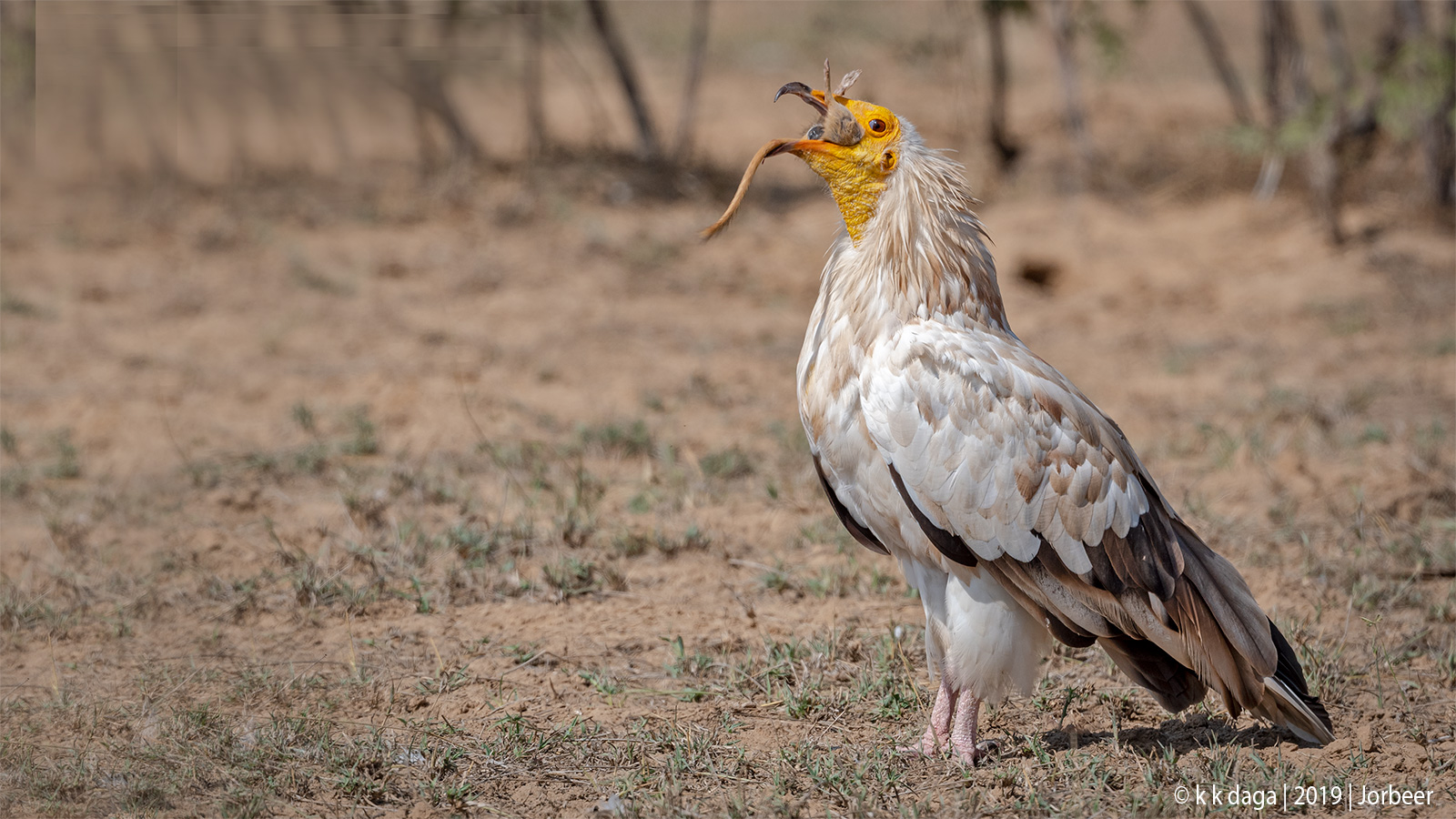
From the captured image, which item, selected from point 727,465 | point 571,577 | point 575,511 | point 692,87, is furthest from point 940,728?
point 692,87

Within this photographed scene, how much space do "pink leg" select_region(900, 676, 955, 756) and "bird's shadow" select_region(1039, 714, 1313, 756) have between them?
33 cm

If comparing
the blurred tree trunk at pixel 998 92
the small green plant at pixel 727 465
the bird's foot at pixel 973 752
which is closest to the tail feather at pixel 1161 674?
the bird's foot at pixel 973 752

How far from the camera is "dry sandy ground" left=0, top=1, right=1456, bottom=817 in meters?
3.32

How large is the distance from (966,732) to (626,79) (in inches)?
361

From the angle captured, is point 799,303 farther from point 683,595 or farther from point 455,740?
point 455,740

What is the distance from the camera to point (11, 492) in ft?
17.7

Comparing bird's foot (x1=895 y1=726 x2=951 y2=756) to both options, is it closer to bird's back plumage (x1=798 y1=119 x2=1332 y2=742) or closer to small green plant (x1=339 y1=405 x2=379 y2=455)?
bird's back plumage (x1=798 y1=119 x2=1332 y2=742)

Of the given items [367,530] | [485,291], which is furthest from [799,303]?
[367,530]

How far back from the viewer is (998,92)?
12.4 metres

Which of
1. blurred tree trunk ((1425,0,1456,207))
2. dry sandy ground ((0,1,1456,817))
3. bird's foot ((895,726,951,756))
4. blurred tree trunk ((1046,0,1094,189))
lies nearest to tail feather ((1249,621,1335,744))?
dry sandy ground ((0,1,1456,817))

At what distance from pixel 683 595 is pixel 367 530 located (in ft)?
4.69

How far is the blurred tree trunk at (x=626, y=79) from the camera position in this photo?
11.1 metres

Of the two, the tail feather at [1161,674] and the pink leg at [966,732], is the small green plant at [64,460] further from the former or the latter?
the tail feather at [1161,674]

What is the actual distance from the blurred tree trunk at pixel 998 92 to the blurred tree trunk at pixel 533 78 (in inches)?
175
